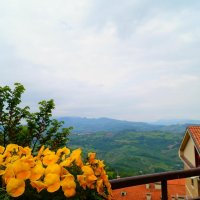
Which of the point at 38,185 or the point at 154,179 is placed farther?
the point at 154,179

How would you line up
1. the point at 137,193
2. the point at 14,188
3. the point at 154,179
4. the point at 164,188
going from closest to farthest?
the point at 14,188 → the point at 154,179 → the point at 164,188 → the point at 137,193

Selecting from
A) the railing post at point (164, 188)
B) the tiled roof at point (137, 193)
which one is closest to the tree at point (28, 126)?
the tiled roof at point (137, 193)

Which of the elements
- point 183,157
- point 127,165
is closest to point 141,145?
point 127,165

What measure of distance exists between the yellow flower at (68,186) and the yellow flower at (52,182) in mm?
25

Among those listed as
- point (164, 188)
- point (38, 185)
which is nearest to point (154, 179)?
point (164, 188)

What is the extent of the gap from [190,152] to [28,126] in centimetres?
1305

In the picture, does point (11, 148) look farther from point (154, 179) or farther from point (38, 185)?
point (154, 179)

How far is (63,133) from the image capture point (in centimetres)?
1137

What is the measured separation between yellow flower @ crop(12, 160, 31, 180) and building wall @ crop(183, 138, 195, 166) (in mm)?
19537

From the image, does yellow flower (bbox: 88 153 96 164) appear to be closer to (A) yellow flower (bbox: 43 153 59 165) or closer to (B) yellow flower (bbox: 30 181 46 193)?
(A) yellow flower (bbox: 43 153 59 165)

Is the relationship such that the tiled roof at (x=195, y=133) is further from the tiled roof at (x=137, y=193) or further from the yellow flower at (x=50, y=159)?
the yellow flower at (x=50, y=159)

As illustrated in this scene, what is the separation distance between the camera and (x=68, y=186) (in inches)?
A: 51.6

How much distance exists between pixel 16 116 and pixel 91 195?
9175 mm

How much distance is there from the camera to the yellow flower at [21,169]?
50.5 inches
